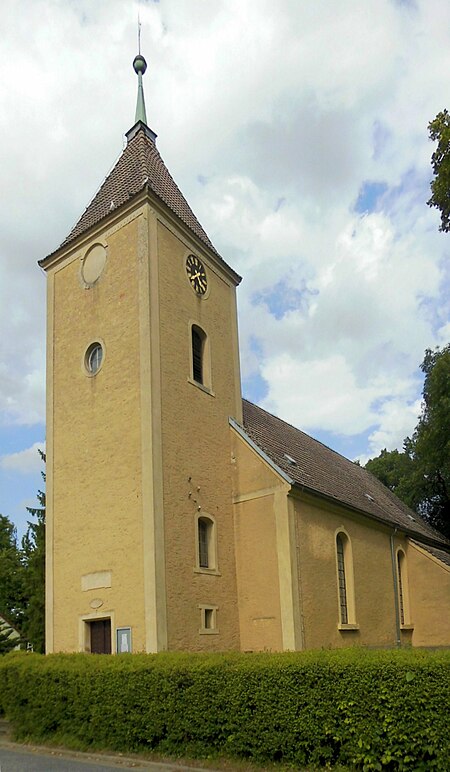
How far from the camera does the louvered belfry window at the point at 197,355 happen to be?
18.4 m

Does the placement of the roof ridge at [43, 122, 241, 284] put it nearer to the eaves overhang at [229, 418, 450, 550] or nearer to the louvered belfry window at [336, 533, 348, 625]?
the eaves overhang at [229, 418, 450, 550]

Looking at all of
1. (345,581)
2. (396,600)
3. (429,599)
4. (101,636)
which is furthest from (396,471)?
(101,636)

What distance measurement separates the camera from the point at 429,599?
80.8 ft

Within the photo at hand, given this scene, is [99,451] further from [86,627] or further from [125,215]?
[125,215]

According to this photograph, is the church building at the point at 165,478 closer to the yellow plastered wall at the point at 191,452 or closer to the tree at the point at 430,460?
the yellow plastered wall at the point at 191,452

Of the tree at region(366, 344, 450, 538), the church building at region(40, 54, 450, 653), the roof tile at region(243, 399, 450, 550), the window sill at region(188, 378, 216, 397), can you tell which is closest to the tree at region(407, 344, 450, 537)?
the tree at region(366, 344, 450, 538)

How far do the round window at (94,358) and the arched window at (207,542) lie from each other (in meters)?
4.68

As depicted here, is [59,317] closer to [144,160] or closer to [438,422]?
[144,160]

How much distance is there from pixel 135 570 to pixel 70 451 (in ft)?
13.2

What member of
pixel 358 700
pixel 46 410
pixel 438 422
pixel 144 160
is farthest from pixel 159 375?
pixel 438 422

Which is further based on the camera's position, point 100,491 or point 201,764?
point 100,491

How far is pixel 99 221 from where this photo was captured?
1830cm

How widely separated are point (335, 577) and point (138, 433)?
7.16m

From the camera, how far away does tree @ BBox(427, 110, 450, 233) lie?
1195cm
